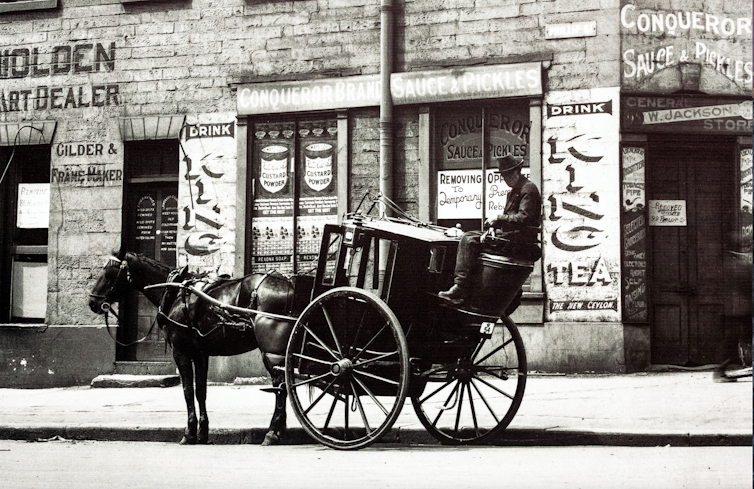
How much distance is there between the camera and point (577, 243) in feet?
44.2

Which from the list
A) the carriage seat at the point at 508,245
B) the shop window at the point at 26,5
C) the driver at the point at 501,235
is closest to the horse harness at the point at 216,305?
the driver at the point at 501,235

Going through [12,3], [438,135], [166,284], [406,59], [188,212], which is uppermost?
[12,3]

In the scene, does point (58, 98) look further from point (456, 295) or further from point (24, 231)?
point (456, 295)

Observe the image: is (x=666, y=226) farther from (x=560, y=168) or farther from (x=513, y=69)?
(x=513, y=69)

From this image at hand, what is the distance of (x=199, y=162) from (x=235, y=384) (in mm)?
3474

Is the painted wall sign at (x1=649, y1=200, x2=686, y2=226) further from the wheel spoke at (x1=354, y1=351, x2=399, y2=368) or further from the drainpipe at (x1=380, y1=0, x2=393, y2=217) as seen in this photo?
the wheel spoke at (x1=354, y1=351, x2=399, y2=368)

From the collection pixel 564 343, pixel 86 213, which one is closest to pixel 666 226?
pixel 564 343

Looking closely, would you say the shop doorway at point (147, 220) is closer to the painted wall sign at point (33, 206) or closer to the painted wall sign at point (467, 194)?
the painted wall sign at point (33, 206)

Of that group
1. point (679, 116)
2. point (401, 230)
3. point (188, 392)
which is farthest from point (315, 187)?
point (401, 230)

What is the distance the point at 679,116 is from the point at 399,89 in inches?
153

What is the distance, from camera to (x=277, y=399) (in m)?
9.20

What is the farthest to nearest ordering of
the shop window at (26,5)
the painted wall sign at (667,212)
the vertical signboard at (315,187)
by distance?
1. the shop window at (26,5)
2. the vertical signboard at (315,187)
3. the painted wall sign at (667,212)

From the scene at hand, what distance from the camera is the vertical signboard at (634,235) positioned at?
13.3m

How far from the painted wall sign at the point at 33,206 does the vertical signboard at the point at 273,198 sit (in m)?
3.73
